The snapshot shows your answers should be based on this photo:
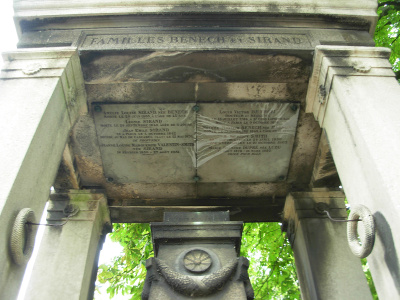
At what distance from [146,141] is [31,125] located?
7.76ft

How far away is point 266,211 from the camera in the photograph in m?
7.48

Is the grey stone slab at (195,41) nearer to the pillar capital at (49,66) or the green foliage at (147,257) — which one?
the pillar capital at (49,66)

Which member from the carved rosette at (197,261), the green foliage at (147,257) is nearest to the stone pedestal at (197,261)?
the carved rosette at (197,261)

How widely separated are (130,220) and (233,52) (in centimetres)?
395

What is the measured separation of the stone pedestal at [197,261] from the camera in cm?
419

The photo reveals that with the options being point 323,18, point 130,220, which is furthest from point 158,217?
point 323,18

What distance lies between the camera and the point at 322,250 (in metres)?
6.20

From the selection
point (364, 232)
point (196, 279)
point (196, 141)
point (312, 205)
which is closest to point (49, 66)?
point (196, 141)

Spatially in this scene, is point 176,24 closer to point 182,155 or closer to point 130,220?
point 182,155

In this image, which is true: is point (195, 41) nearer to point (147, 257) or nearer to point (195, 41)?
point (195, 41)

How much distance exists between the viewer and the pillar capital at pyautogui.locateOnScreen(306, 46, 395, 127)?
16.2 ft

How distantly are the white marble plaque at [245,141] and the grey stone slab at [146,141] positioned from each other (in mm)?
255

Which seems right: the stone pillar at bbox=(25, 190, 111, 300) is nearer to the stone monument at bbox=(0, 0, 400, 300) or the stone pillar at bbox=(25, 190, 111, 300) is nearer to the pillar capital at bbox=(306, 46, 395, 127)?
the stone monument at bbox=(0, 0, 400, 300)

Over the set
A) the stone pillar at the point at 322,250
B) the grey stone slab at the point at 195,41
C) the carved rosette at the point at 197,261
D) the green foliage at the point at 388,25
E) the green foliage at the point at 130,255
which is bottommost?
the carved rosette at the point at 197,261
